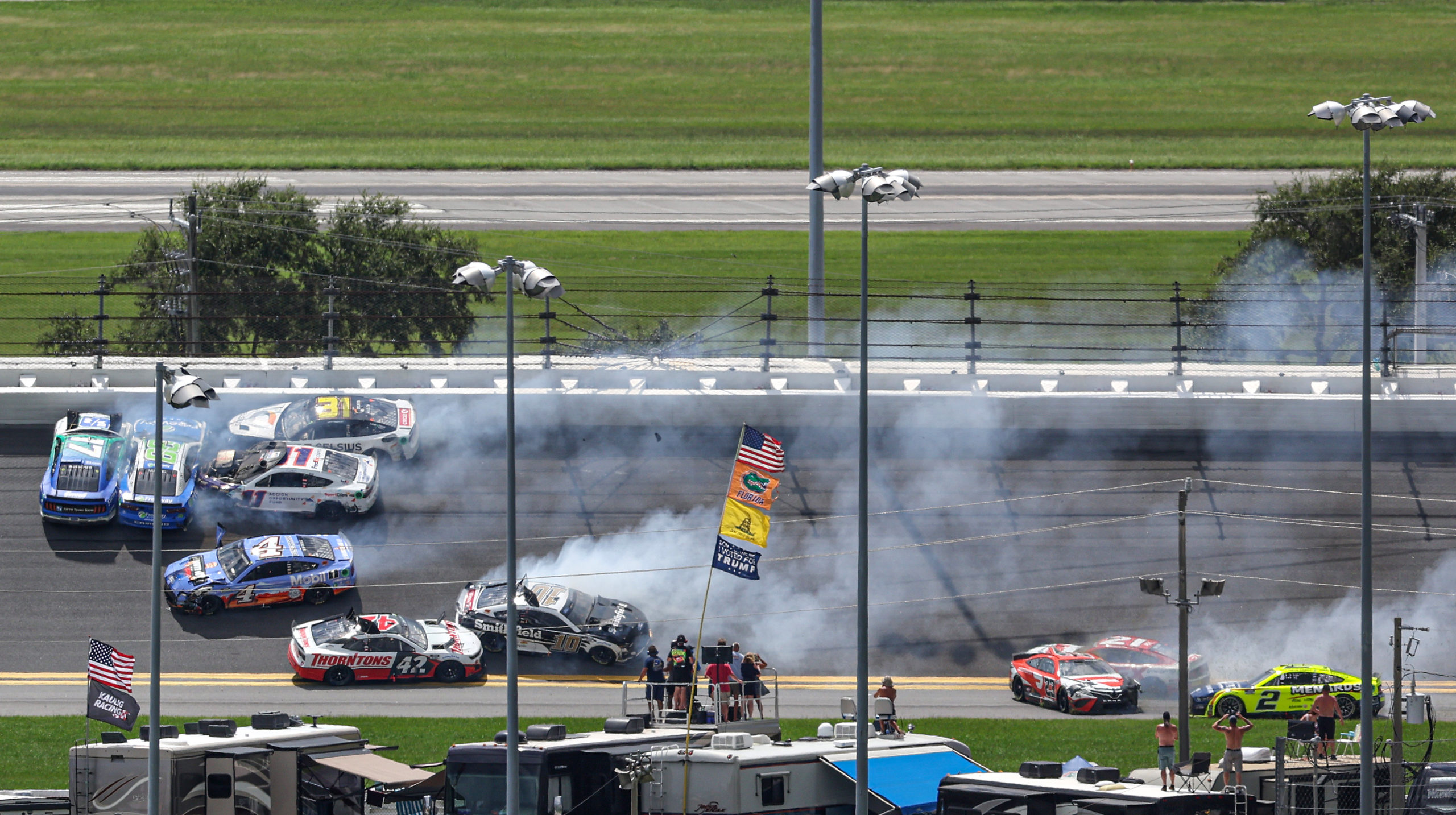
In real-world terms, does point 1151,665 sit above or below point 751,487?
below

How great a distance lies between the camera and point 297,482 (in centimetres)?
3128

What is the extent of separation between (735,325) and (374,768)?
71.4 feet

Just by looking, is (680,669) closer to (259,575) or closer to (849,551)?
(849,551)

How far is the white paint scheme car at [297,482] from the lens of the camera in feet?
103

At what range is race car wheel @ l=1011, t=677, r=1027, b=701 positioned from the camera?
2655 centimetres

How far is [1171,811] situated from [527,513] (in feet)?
59.4

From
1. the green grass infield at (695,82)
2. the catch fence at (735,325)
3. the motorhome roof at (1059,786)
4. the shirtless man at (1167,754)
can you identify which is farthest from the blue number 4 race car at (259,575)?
the green grass infield at (695,82)

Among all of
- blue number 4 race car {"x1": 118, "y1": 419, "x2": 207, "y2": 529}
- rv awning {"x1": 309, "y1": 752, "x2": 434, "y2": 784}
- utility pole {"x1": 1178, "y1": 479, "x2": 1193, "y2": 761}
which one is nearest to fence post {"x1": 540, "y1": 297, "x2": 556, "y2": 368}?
blue number 4 race car {"x1": 118, "y1": 419, "x2": 207, "y2": 529}

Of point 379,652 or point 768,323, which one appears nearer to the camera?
point 379,652

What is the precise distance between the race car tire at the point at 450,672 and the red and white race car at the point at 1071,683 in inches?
347

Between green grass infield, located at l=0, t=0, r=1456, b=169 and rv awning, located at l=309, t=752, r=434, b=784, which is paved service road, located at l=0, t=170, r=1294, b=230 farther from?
rv awning, located at l=309, t=752, r=434, b=784

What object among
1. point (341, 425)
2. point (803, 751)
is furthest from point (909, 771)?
point (341, 425)

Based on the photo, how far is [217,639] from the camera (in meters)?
28.1

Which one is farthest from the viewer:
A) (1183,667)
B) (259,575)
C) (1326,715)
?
(259,575)
